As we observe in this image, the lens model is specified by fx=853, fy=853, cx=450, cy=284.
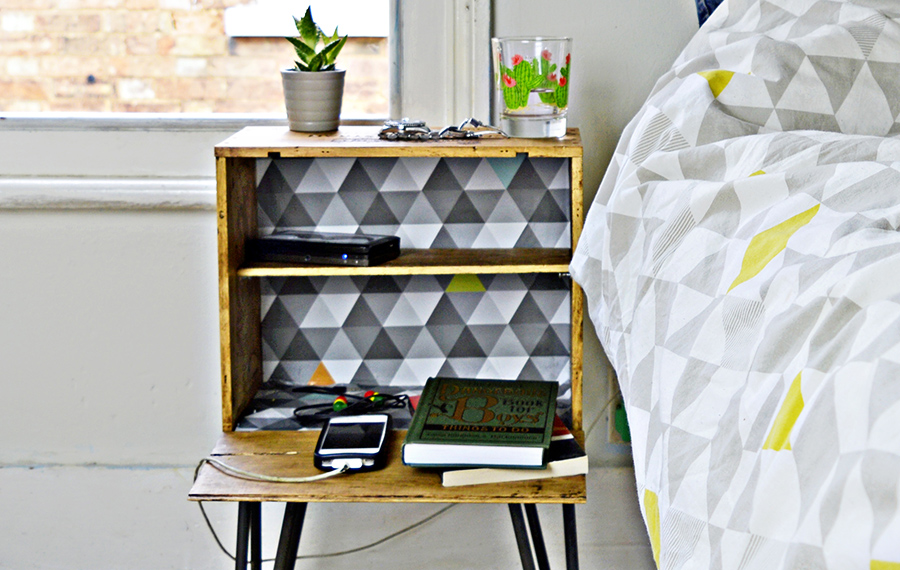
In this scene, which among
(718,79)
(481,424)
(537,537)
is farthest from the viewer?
(537,537)

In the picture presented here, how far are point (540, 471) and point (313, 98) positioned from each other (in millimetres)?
681

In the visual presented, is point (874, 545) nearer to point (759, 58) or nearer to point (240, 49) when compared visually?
point (759, 58)

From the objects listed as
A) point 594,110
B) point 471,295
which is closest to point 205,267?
point 471,295

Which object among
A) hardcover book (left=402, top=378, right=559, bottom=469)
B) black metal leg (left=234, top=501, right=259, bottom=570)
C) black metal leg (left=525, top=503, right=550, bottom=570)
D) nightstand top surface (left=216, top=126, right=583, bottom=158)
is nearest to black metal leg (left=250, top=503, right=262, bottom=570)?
black metal leg (left=234, top=501, right=259, bottom=570)

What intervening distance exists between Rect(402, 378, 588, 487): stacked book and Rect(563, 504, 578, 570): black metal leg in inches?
5.1

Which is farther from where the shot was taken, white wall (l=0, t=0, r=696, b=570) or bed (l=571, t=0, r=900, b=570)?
white wall (l=0, t=0, r=696, b=570)

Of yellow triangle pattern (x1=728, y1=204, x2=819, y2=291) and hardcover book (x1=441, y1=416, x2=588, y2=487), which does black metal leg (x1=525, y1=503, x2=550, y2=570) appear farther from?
yellow triangle pattern (x1=728, y1=204, x2=819, y2=291)

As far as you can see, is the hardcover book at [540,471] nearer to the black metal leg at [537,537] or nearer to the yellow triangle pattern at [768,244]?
the black metal leg at [537,537]

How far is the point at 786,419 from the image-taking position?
0.57m

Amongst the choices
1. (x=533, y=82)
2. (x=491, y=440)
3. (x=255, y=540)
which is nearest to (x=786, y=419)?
(x=491, y=440)

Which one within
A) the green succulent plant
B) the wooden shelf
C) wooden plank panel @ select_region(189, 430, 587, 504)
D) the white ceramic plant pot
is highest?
the green succulent plant

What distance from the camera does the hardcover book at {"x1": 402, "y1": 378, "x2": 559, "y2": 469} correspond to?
1.16m

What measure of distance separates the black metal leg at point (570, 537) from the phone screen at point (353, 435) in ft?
1.02

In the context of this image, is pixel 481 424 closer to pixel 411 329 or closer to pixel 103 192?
pixel 411 329
